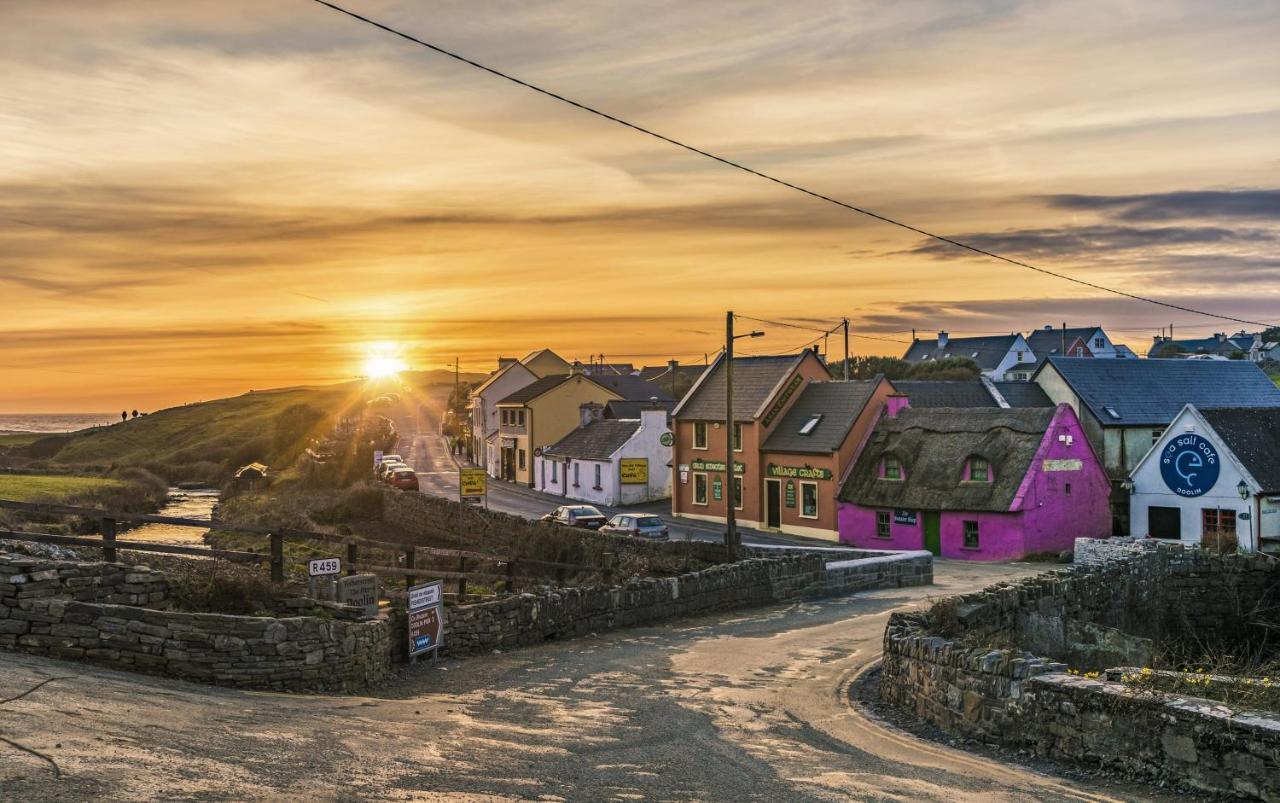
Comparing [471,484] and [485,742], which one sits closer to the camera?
[485,742]

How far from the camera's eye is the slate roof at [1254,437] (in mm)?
43031

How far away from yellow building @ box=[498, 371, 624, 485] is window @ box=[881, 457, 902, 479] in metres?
31.6

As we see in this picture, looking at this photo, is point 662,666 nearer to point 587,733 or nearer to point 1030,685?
point 587,733

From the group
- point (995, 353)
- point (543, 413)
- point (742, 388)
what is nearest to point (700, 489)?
point (742, 388)

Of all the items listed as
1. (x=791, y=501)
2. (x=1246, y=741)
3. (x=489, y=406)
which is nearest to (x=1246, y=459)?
(x=791, y=501)

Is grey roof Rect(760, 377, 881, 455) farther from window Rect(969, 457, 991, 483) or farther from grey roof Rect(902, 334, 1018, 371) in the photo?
grey roof Rect(902, 334, 1018, 371)

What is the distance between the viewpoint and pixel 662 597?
2558cm

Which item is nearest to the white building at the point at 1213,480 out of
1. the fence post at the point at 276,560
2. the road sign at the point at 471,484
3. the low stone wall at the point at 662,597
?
the low stone wall at the point at 662,597

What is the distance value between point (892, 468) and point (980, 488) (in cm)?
450

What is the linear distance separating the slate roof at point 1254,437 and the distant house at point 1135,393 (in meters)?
9.57

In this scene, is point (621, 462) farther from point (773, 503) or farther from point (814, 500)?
point (814, 500)

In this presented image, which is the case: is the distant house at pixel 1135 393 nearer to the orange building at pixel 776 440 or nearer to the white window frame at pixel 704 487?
the orange building at pixel 776 440

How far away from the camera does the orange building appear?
5216 centimetres

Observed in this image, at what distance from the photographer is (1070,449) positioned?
47000 mm
